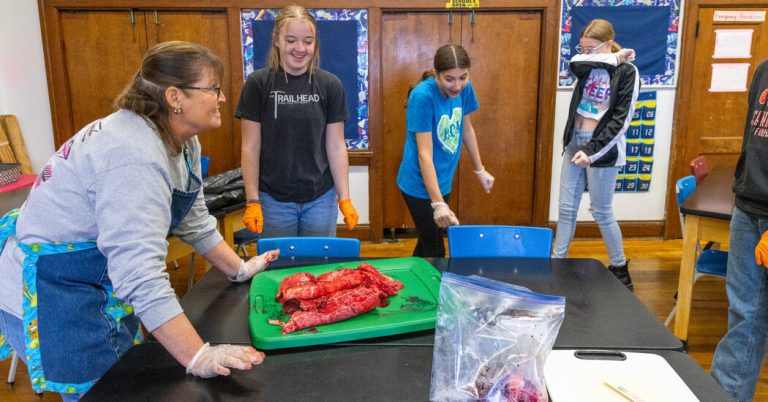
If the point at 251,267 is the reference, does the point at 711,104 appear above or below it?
above

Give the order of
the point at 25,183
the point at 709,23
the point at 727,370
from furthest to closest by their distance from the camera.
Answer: the point at 709,23 → the point at 25,183 → the point at 727,370

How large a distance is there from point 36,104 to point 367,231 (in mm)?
2635

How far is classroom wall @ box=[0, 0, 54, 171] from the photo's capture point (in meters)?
4.03

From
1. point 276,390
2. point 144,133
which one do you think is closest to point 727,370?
point 276,390

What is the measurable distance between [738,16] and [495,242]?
3.37m

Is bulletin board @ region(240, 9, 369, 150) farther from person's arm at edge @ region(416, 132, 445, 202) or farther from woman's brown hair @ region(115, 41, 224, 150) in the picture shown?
woman's brown hair @ region(115, 41, 224, 150)

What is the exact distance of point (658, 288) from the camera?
3.48m

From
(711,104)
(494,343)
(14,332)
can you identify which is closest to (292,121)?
(14,332)

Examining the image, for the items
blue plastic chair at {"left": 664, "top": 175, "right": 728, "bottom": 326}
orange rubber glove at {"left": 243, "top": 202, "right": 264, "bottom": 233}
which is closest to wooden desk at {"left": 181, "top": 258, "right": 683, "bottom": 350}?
orange rubber glove at {"left": 243, "top": 202, "right": 264, "bottom": 233}

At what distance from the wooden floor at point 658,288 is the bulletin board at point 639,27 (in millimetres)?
1303

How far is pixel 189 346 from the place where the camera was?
A: 115 cm

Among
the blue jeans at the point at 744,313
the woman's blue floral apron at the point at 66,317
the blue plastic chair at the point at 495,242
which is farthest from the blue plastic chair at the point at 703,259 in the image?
the woman's blue floral apron at the point at 66,317

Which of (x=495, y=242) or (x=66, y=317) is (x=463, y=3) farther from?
(x=66, y=317)

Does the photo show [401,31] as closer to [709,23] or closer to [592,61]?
[592,61]
